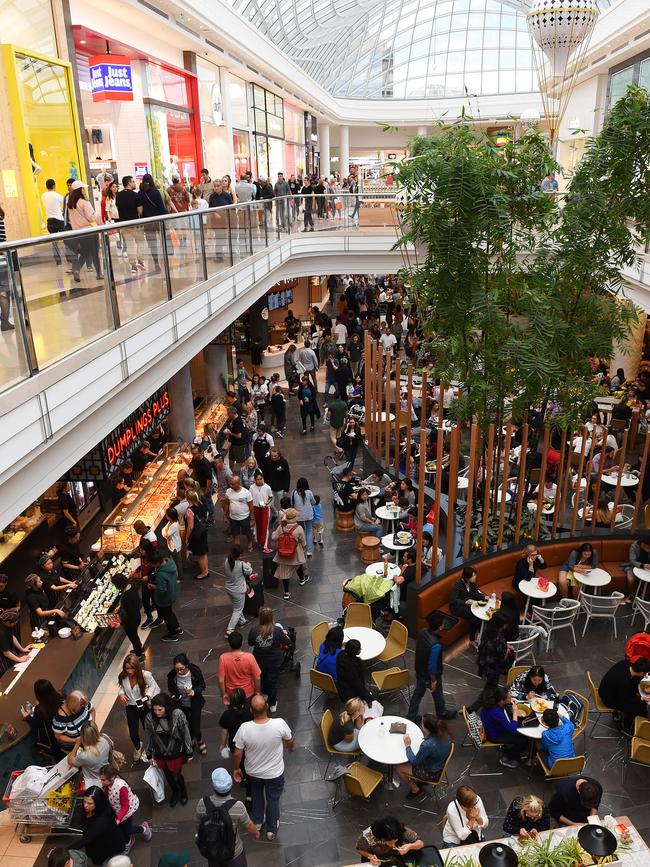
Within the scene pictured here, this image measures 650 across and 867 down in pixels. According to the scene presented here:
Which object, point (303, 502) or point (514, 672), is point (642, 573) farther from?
point (303, 502)

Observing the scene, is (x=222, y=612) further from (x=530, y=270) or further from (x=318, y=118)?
(x=318, y=118)

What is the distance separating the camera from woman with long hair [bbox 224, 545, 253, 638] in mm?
7956

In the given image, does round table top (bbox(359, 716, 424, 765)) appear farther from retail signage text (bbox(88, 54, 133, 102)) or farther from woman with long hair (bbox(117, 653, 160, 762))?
retail signage text (bbox(88, 54, 133, 102))

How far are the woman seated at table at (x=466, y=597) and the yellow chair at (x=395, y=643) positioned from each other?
0.82 metres

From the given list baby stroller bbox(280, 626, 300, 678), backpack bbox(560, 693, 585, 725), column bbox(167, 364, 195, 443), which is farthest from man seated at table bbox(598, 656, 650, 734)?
column bbox(167, 364, 195, 443)

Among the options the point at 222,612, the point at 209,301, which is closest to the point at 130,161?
the point at 209,301

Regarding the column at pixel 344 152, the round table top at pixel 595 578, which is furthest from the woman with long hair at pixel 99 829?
the column at pixel 344 152

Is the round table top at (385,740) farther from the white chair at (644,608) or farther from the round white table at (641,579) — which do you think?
the round white table at (641,579)

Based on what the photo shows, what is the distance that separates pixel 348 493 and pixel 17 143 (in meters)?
7.31

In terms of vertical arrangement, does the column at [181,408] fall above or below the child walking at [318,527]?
above

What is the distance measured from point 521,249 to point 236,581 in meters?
5.48

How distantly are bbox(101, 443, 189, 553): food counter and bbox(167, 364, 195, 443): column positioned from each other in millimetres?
918

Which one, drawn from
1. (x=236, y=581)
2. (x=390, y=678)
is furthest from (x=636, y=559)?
(x=236, y=581)

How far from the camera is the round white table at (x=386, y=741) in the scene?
5.89 metres
